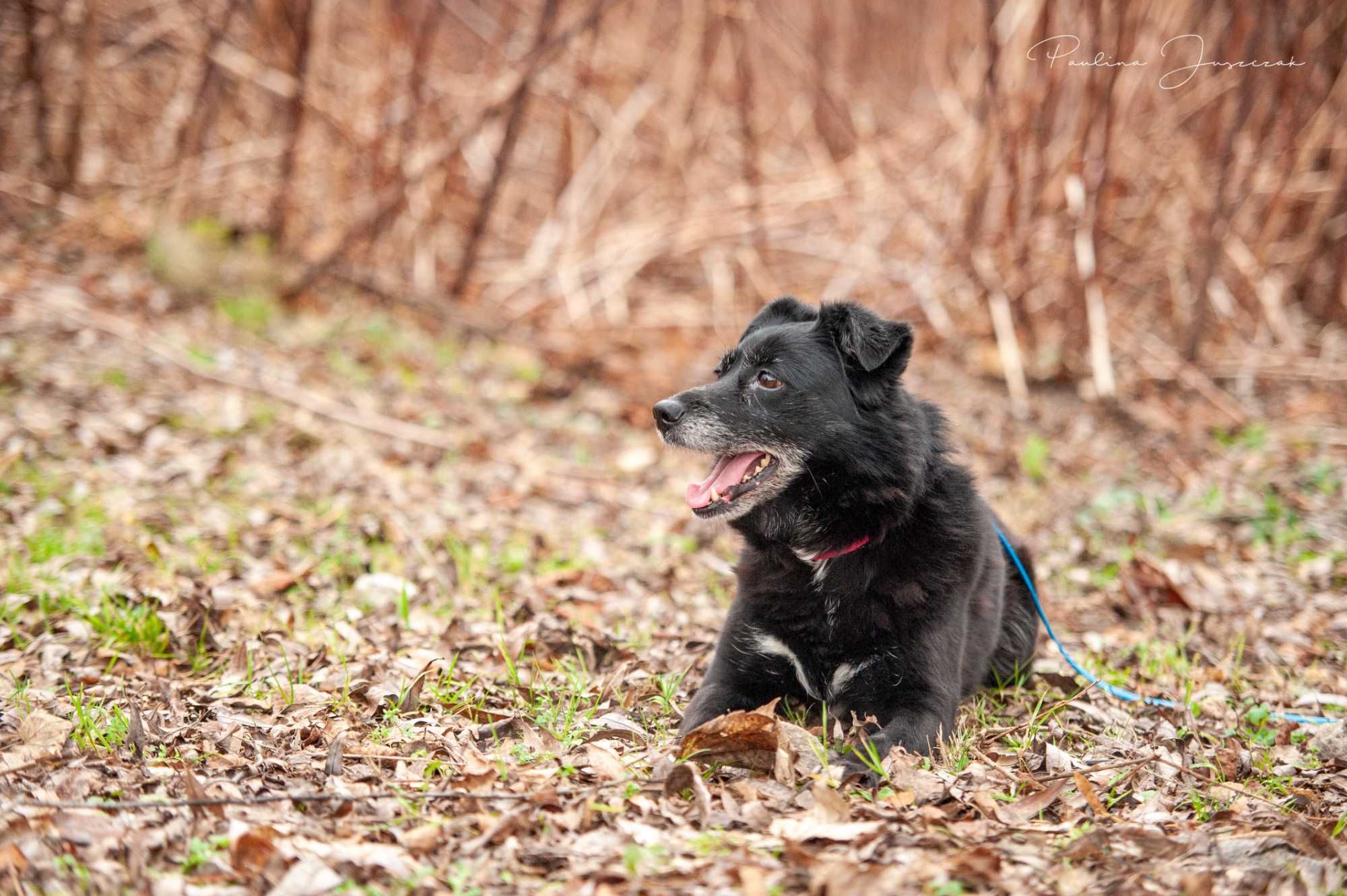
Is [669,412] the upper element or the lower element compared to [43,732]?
upper

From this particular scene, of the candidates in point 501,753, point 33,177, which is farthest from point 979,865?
point 33,177

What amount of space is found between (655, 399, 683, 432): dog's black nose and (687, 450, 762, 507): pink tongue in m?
0.25

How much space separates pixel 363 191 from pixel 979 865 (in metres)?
9.54

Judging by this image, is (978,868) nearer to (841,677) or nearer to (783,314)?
(841,677)

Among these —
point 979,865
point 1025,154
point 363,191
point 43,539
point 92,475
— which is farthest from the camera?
point 363,191

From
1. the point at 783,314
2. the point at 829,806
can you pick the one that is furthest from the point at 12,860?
the point at 783,314

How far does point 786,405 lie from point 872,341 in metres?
0.41

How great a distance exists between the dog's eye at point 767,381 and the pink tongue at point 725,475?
260 millimetres

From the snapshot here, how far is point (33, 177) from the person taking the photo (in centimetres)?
930

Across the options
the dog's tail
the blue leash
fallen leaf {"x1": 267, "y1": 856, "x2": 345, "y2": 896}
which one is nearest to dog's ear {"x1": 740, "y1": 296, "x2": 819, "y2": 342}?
the blue leash

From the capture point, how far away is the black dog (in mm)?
3527

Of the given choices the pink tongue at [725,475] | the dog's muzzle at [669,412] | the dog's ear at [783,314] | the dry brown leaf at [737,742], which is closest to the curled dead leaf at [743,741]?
the dry brown leaf at [737,742]

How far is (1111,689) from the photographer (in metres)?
4.12

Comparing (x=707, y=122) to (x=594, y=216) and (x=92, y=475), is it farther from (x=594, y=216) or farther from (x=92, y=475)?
(x=92, y=475)
